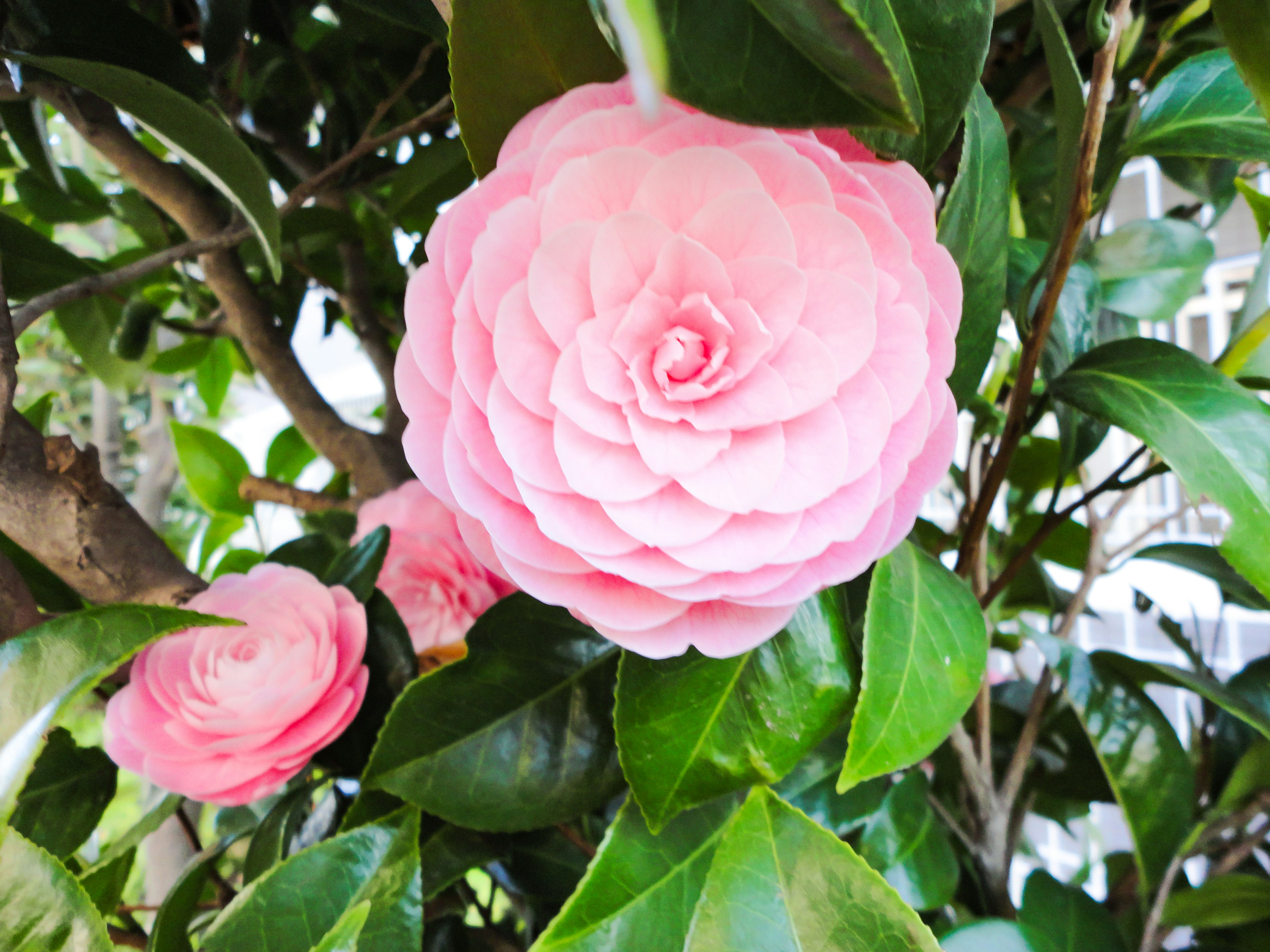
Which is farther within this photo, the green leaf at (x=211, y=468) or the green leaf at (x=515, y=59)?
the green leaf at (x=211, y=468)

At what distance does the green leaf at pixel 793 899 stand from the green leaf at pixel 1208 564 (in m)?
0.28

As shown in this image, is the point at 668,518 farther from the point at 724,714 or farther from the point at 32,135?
the point at 32,135

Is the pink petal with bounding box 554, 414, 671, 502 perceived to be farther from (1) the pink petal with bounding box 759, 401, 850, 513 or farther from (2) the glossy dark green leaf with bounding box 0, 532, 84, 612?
(2) the glossy dark green leaf with bounding box 0, 532, 84, 612

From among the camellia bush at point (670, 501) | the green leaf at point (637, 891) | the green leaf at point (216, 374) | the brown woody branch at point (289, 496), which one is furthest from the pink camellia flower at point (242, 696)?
the green leaf at point (216, 374)

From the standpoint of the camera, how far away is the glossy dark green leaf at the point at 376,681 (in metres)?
0.32

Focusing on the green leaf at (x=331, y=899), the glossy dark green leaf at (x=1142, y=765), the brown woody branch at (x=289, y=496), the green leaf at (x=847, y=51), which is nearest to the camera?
the green leaf at (x=847, y=51)

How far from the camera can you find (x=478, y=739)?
258 mm

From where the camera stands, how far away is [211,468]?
0.60m

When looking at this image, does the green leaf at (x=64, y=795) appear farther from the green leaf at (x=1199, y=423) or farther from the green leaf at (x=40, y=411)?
the green leaf at (x=1199, y=423)

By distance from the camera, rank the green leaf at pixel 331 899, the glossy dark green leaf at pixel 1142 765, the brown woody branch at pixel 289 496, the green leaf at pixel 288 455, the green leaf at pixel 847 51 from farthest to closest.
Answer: the green leaf at pixel 288 455 → the brown woody branch at pixel 289 496 → the glossy dark green leaf at pixel 1142 765 → the green leaf at pixel 331 899 → the green leaf at pixel 847 51

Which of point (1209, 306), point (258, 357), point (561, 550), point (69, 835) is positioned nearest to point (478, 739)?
point (561, 550)

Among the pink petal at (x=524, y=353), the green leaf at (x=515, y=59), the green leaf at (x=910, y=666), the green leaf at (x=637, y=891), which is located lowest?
the green leaf at (x=637, y=891)

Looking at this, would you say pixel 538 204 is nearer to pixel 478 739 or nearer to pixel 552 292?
pixel 552 292

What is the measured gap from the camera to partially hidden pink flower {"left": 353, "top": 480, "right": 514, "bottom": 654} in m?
0.36
